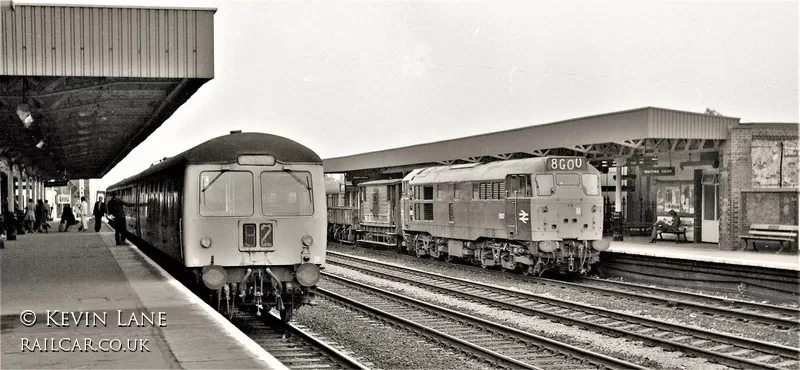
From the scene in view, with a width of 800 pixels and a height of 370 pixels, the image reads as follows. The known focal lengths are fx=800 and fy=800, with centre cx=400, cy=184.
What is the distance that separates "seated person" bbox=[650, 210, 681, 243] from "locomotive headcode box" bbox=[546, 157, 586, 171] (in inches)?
278

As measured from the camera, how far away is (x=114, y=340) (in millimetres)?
8156

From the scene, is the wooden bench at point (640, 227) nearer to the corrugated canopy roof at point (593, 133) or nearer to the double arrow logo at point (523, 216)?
the corrugated canopy roof at point (593, 133)

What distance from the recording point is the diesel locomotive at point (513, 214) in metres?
19.4

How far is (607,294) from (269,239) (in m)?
8.19

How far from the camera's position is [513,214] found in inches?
779

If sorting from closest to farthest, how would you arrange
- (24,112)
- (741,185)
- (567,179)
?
(24,112), (567,179), (741,185)

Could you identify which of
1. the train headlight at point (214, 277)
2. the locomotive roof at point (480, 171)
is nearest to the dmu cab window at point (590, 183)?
the locomotive roof at point (480, 171)

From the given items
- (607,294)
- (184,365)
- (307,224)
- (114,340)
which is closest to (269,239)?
(307,224)

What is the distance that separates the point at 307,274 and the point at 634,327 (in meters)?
5.34

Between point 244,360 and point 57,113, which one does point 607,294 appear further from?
point 57,113

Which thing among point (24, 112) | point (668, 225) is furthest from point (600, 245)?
point (24, 112)

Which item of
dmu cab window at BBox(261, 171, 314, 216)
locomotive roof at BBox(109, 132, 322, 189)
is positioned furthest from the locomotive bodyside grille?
locomotive roof at BBox(109, 132, 322, 189)

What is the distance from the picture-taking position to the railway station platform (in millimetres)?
7449

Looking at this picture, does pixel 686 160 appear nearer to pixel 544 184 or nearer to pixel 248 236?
pixel 544 184
